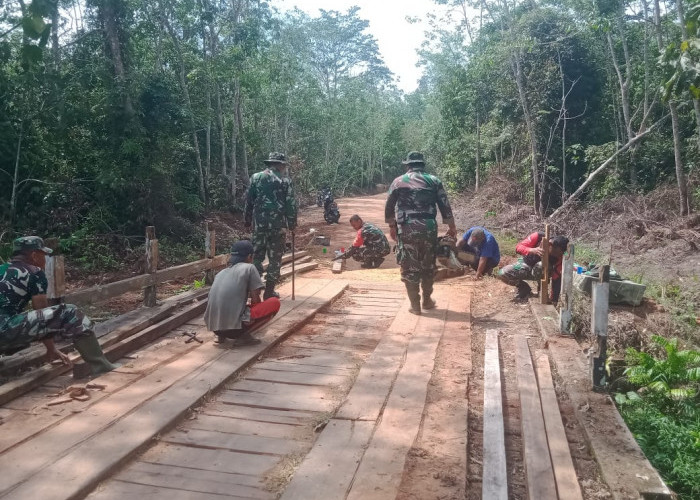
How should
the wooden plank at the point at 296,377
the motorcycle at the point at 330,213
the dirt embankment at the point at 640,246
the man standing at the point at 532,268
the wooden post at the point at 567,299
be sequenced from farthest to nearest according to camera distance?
the motorcycle at the point at 330,213
the dirt embankment at the point at 640,246
the man standing at the point at 532,268
the wooden post at the point at 567,299
the wooden plank at the point at 296,377

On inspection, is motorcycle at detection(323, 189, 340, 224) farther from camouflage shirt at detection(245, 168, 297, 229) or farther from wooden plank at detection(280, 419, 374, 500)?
wooden plank at detection(280, 419, 374, 500)

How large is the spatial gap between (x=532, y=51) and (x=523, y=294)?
1386 centimetres

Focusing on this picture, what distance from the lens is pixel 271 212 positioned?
22.1 feet

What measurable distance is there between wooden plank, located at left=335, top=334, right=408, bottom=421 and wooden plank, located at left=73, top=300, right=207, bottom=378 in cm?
208

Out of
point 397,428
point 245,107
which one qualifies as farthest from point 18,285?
point 245,107

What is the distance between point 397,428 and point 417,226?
3227mm

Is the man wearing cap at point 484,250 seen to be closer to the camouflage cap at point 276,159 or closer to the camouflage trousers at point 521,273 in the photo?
the camouflage trousers at point 521,273

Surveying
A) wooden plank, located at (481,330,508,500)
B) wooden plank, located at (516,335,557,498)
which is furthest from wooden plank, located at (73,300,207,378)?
wooden plank, located at (516,335,557,498)

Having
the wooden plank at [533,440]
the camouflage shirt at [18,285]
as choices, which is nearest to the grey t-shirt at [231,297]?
the camouflage shirt at [18,285]

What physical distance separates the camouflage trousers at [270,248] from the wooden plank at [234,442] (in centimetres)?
344

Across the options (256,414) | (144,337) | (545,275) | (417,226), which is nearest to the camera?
(256,414)

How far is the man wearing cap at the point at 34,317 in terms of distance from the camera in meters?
4.11

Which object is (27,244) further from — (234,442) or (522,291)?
(522,291)

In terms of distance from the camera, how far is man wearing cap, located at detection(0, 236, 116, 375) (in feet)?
13.5
